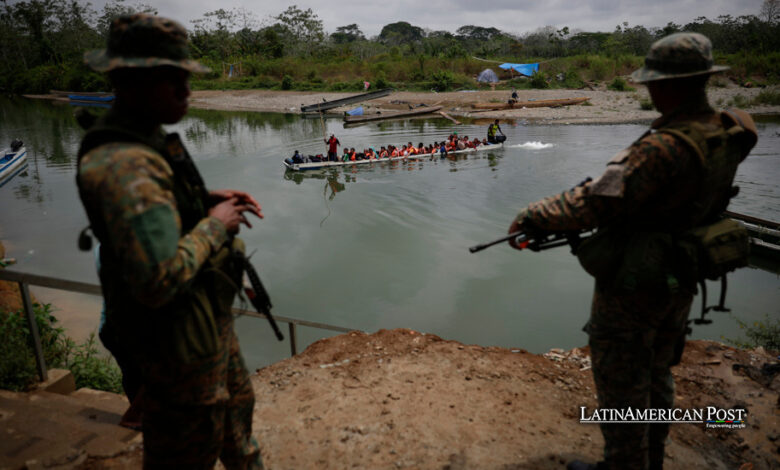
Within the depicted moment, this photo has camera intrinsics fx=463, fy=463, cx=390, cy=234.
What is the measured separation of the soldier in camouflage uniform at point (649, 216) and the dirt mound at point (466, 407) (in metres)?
0.74

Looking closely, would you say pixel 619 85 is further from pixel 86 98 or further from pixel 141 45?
pixel 86 98

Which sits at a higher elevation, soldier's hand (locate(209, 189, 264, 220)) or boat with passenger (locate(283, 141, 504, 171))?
soldier's hand (locate(209, 189, 264, 220))

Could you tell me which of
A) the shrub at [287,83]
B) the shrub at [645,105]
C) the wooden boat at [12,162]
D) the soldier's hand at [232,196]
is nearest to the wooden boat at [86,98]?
the shrub at [287,83]

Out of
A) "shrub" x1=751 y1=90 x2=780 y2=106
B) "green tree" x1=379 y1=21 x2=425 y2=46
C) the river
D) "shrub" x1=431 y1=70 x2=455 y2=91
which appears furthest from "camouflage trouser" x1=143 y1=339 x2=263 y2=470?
"green tree" x1=379 y1=21 x2=425 y2=46

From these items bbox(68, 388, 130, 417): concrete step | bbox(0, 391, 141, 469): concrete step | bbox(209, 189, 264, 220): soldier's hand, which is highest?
bbox(209, 189, 264, 220): soldier's hand

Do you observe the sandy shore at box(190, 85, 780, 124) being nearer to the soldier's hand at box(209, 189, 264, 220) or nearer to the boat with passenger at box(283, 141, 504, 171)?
the boat with passenger at box(283, 141, 504, 171)

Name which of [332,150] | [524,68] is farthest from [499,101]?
[332,150]

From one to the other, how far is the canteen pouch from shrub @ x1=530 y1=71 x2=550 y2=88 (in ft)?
132

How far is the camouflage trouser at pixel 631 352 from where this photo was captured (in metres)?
2.03

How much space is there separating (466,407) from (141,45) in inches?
107

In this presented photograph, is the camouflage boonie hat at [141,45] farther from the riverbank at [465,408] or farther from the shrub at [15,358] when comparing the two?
the shrub at [15,358]

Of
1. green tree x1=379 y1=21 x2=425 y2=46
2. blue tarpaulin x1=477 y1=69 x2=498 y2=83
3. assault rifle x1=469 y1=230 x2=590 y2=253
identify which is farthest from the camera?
green tree x1=379 y1=21 x2=425 y2=46

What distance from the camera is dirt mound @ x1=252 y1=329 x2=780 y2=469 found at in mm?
2617

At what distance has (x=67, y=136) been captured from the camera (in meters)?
25.7
